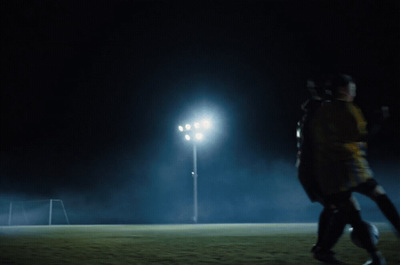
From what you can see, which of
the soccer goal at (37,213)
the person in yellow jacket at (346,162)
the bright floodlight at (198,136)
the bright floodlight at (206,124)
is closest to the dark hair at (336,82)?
the person in yellow jacket at (346,162)

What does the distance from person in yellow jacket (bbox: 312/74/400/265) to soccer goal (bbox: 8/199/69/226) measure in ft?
74.2

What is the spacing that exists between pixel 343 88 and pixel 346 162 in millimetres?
763

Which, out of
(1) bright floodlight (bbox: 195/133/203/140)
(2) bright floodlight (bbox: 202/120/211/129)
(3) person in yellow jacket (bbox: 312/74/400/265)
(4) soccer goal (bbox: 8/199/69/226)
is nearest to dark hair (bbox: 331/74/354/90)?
(3) person in yellow jacket (bbox: 312/74/400/265)

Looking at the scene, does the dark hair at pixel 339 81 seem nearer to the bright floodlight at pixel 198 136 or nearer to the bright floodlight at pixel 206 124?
the bright floodlight at pixel 206 124

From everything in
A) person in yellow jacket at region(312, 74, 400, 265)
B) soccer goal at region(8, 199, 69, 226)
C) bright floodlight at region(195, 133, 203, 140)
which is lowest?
person in yellow jacket at region(312, 74, 400, 265)

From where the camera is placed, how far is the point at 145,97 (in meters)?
28.9

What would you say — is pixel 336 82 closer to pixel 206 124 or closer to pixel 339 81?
pixel 339 81

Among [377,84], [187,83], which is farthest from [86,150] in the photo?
[377,84]

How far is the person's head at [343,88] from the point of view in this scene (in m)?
4.92

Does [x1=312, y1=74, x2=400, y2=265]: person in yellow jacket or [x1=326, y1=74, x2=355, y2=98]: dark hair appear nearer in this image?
[x1=312, y1=74, x2=400, y2=265]: person in yellow jacket

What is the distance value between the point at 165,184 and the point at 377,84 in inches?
459

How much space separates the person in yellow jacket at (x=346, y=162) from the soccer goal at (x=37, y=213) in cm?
2262

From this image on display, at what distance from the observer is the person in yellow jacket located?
14.9ft

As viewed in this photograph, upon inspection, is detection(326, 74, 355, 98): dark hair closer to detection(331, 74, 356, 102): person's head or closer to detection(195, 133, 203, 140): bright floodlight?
detection(331, 74, 356, 102): person's head
